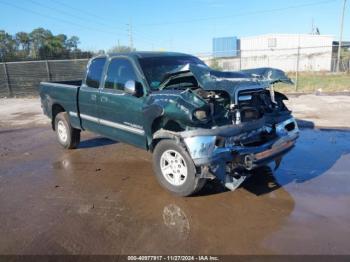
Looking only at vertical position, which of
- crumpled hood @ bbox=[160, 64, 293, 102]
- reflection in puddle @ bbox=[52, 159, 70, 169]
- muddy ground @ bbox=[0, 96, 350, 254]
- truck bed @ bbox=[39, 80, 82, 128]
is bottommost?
reflection in puddle @ bbox=[52, 159, 70, 169]

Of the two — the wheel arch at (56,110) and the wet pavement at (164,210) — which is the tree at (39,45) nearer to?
the wheel arch at (56,110)

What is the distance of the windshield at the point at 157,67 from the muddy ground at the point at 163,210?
1.57m

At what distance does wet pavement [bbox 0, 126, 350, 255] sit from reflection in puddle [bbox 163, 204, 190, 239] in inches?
0.4

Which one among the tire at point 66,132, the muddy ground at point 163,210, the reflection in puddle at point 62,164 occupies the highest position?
the tire at point 66,132

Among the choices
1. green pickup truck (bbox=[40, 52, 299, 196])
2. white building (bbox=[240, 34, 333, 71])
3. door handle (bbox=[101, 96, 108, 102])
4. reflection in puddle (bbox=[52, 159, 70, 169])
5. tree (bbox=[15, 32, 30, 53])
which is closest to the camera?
green pickup truck (bbox=[40, 52, 299, 196])

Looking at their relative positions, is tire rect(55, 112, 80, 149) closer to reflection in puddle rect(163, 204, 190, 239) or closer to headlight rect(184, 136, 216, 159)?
reflection in puddle rect(163, 204, 190, 239)

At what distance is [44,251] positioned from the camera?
142 inches

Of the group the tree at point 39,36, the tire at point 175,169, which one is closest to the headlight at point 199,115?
the tire at point 175,169

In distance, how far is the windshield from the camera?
5.40 m

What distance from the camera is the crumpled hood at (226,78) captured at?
4496 mm

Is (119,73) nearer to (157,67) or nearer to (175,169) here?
(157,67)

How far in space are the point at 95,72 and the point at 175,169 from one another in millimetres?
2777

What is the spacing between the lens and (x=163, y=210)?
14.6 ft

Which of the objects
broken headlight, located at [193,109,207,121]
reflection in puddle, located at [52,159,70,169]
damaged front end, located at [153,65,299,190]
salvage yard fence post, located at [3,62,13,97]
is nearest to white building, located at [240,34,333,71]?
Result: salvage yard fence post, located at [3,62,13,97]
